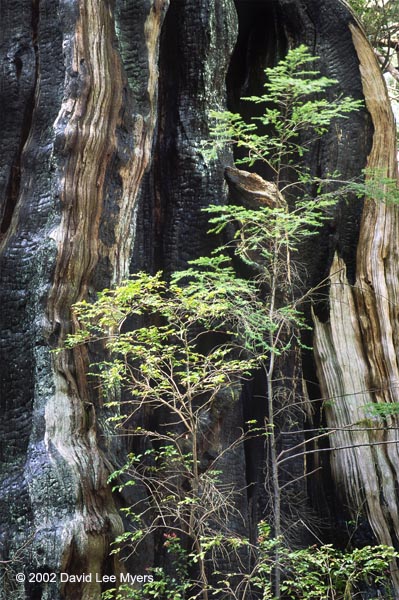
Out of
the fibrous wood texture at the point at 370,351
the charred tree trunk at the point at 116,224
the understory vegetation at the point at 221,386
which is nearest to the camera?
the understory vegetation at the point at 221,386

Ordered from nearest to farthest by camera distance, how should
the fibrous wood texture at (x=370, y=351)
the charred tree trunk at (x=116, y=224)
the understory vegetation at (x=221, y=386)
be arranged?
the understory vegetation at (x=221, y=386) < the charred tree trunk at (x=116, y=224) < the fibrous wood texture at (x=370, y=351)

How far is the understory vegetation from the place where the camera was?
400cm

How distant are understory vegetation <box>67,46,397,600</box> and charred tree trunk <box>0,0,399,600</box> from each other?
199mm

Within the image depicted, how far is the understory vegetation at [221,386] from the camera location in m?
4.00

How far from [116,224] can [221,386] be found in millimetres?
1315

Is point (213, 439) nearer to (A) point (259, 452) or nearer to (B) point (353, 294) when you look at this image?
(A) point (259, 452)

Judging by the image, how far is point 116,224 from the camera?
203 inches

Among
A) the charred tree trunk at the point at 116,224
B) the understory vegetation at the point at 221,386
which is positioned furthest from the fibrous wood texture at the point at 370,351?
the understory vegetation at the point at 221,386

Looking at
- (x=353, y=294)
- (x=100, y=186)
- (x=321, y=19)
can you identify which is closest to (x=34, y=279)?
(x=100, y=186)

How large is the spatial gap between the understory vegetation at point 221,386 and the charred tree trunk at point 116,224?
199 mm

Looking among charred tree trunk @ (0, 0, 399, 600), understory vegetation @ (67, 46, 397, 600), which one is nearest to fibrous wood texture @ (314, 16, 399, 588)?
charred tree trunk @ (0, 0, 399, 600)

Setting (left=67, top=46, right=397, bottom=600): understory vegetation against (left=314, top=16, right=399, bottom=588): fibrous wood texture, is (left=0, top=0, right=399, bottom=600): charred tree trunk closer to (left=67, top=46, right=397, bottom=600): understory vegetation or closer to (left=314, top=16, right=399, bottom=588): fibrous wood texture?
(left=314, top=16, right=399, bottom=588): fibrous wood texture

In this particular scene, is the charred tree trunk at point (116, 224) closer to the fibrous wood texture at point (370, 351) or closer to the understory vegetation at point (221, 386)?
the fibrous wood texture at point (370, 351)

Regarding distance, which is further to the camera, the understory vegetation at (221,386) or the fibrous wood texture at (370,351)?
the fibrous wood texture at (370,351)
